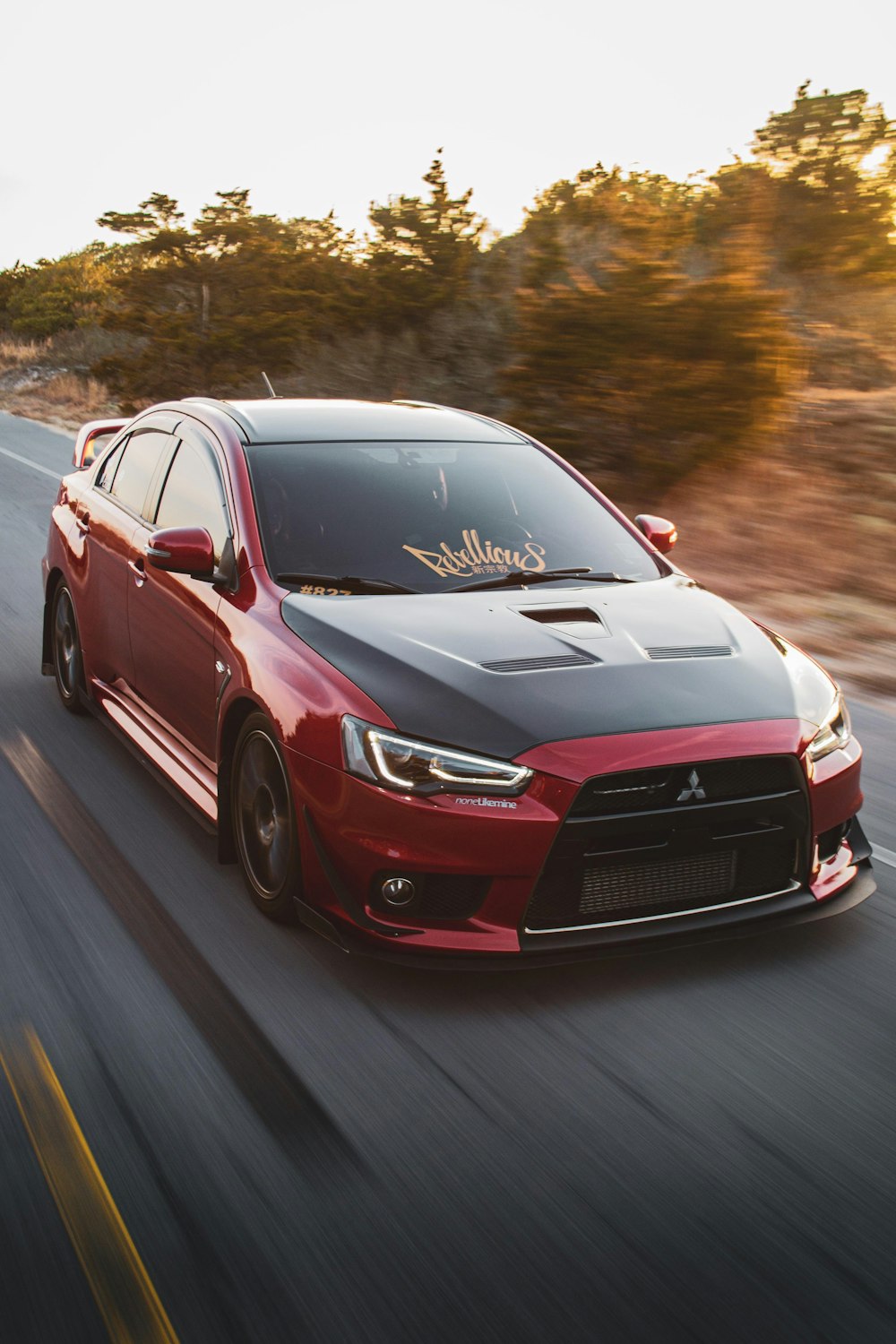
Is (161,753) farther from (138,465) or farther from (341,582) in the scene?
(138,465)

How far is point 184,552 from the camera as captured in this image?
4.64 meters

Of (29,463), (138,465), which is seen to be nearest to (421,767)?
(138,465)

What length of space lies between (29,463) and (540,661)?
1586 centimetres

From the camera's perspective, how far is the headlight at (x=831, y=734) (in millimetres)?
3955

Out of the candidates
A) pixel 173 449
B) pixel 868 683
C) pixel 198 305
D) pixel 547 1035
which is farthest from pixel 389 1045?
pixel 198 305

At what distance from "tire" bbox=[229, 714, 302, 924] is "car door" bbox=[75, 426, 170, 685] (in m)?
→ 1.44

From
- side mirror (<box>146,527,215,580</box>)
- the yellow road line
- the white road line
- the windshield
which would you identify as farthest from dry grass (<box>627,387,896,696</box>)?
the white road line

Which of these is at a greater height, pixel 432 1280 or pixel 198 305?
pixel 198 305

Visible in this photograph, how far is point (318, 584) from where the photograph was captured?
4.56 meters

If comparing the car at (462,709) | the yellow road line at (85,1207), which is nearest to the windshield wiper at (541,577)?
the car at (462,709)

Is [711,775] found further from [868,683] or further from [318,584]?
[868,683]

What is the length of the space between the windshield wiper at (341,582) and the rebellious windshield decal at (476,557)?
0.75 feet

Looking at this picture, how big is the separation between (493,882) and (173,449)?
2.82 meters

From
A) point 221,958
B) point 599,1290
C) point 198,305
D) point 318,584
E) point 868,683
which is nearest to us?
point 599,1290
